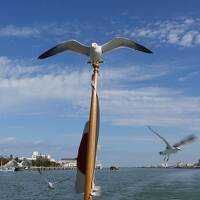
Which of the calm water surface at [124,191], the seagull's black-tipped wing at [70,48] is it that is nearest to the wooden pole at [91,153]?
the seagull's black-tipped wing at [70,48]

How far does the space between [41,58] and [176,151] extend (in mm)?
10644

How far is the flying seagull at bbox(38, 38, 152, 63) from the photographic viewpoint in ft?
31.3

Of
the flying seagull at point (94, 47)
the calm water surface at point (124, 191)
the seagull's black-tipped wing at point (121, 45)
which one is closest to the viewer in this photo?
the flying seagull at point (94, 47)

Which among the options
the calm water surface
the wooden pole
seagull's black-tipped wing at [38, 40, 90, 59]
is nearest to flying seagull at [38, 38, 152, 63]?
seagull's black-tipped wing at [38, 40, 90, 59]

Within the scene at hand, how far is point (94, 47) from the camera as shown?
954 cm

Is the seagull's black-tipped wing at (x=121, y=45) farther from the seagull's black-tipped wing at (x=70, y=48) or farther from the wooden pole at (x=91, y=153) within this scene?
the wooden pole at (x=91, y=153)

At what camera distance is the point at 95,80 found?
381 inches

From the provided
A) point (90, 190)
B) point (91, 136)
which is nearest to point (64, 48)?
point (91, 136)

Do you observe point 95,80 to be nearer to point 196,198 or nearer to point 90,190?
point 90,190

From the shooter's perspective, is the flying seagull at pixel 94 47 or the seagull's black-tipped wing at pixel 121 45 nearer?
the flying seagull at pixel 94 47

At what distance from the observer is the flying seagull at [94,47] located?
31.3ft

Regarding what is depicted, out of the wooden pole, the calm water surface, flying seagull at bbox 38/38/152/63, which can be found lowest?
the calm water surface

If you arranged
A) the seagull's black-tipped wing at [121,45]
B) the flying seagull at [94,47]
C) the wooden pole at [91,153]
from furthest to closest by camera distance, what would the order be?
the seagull's black-tipped wing at [121,45]
the flying seagull at [94,47]
the wooden pole at [91,153]

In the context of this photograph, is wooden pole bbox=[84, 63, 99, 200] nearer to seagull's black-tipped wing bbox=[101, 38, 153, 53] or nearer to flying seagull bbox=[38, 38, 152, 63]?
flying seagull bbox=[38, 38, 152, 63]
